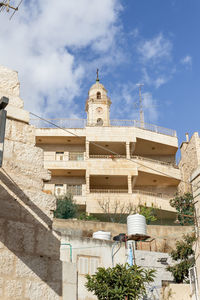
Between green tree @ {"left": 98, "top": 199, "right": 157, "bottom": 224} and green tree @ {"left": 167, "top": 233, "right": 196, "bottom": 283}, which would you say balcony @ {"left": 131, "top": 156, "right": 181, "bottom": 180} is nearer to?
green tree @ {"left": 98, "top": 199, "right": 157, "bottom": 224}

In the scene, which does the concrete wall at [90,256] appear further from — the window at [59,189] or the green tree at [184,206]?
the window at [59,189]

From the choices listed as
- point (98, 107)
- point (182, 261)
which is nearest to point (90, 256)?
point (182, 261)

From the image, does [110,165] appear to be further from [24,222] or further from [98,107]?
[24,222]

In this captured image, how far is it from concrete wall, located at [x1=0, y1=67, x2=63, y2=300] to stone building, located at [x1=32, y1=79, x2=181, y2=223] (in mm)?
27476

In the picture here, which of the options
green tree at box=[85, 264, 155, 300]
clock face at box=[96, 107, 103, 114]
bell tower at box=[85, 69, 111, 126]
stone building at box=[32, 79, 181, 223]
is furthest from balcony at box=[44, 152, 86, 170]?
green tree at box=[85, 264, 155, 300]

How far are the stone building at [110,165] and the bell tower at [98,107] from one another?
0.11 metres

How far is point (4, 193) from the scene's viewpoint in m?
4.02

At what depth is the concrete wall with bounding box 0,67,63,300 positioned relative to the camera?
3819 mm

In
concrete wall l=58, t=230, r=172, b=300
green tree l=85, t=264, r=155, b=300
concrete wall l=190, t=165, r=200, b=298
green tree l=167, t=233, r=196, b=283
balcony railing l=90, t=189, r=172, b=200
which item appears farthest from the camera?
balcony railing l=90, t=189, r=172, b=200

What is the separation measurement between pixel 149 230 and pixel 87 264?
26.1ft

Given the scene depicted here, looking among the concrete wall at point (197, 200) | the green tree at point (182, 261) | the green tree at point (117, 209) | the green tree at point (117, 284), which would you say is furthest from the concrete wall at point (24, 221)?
the green tree at point (117, 209)

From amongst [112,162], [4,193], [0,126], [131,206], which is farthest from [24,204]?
[112,162]

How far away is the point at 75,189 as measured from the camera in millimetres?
35906

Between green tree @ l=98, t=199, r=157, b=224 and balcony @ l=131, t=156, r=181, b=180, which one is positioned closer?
green tree @ l=98, t=199, r=157, b=224
